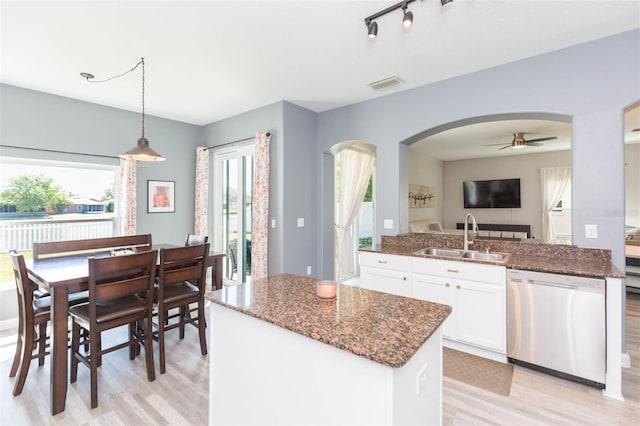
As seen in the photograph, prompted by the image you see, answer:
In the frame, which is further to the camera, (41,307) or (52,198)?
(52,198)

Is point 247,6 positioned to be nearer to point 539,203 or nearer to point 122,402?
point 122,402

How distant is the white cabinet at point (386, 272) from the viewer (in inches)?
120

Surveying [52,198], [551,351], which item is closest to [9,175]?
[52,198]

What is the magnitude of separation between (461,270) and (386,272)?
74 centimetres

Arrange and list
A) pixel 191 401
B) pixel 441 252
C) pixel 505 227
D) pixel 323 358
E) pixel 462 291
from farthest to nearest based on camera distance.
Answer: pixel 505 227 → pixel 441 252 → pixel 462 291 → pixel 191 401 → pixel 323 358

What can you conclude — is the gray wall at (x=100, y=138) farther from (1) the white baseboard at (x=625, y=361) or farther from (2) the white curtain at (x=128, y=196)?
(1) the white baseboard at (x=625, y=361)

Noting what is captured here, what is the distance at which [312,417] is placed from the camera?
1.21 m

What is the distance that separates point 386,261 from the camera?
3.18m

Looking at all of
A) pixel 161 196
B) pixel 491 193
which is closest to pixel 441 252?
pixel 161 196

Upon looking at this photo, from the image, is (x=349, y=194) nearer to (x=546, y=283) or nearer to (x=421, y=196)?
(x=421, y=196)

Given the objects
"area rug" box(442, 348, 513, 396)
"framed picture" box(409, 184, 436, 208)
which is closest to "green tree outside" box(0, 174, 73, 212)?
"area rug" box(442, 348, 513, 396)

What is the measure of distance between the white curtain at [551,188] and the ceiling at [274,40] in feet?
17.5

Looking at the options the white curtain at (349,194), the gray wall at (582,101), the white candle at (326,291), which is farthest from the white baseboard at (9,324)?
the gray wall at (582,101)

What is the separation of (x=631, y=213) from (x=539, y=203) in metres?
1.51
